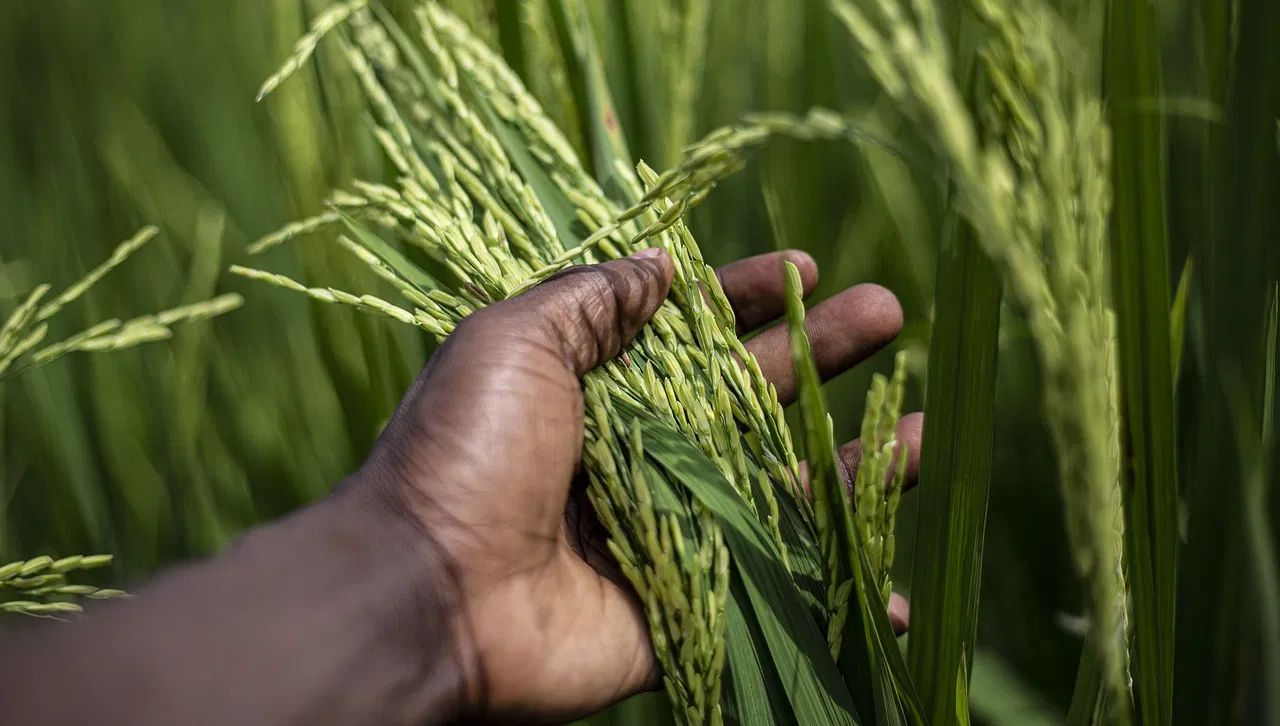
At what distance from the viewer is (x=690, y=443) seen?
33.5 inches

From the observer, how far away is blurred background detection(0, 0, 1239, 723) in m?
1.27

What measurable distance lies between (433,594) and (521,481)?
0.49ft

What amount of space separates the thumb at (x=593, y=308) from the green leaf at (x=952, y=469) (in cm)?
33

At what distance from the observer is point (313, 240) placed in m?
1.25

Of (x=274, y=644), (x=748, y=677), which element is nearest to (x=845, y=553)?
(x=748, y=677)

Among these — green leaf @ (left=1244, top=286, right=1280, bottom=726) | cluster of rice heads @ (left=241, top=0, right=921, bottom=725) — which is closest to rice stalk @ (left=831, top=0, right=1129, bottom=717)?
cluster of rice heads @ (left=241, top=0, right=921, bottom=725)

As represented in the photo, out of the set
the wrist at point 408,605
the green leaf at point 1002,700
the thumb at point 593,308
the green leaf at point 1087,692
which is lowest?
the green leaf at point 1002,700

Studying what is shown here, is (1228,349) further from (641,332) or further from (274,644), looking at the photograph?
(274,644)

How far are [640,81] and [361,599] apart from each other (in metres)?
0.86

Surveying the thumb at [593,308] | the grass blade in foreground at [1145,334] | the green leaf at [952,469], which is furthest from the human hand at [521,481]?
the grass blade in foreground at [1145,334]

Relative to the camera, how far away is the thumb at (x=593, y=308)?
975 millimetres

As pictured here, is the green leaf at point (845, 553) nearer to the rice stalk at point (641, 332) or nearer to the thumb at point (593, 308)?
the rice stalk at point (641, 332)

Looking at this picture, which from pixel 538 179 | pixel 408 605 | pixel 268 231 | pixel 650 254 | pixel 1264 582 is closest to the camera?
pixel 1264 582

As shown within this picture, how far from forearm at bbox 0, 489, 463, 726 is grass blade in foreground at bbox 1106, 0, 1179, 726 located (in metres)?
0.66
